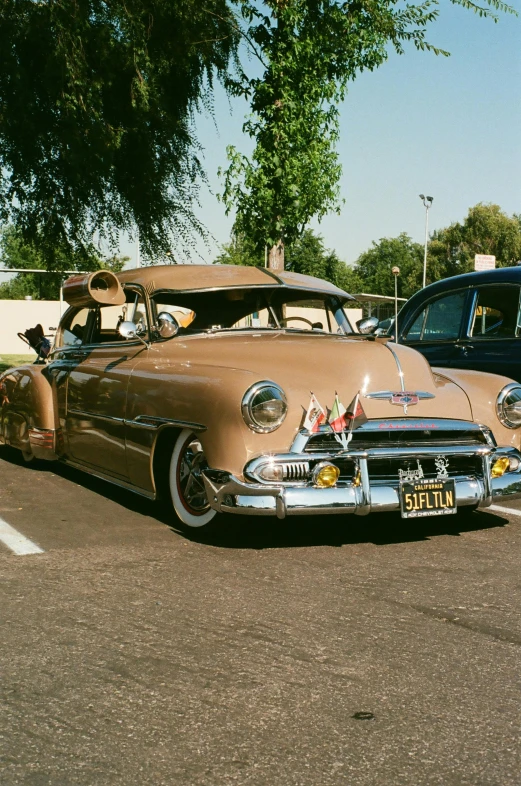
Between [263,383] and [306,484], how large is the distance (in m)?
0.56

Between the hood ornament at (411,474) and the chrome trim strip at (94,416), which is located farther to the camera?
the chrome trim strip at (94,416)

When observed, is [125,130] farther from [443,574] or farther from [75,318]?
[443,574]

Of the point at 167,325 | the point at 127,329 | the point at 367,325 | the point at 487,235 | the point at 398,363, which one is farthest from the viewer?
the point at 487,235

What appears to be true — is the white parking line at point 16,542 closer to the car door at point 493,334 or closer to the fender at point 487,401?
the fender at point 487,401

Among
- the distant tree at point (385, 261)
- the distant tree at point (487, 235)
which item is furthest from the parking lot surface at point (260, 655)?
the distant tree at point (385, 261)

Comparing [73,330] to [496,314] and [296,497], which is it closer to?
[296,497]

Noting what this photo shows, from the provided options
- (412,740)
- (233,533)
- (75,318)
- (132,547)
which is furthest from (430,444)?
(75,318)

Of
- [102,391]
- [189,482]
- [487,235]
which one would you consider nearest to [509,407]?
[189,482]

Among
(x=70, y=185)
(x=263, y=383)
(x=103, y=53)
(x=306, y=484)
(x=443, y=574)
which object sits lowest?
(x=443, y=574)

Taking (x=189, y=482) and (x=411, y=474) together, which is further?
(x=189, y=482)

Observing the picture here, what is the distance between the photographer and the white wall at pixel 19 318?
146ft

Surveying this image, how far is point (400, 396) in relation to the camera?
5.30 meters

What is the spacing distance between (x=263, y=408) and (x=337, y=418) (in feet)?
1.27

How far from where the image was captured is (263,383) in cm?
502
